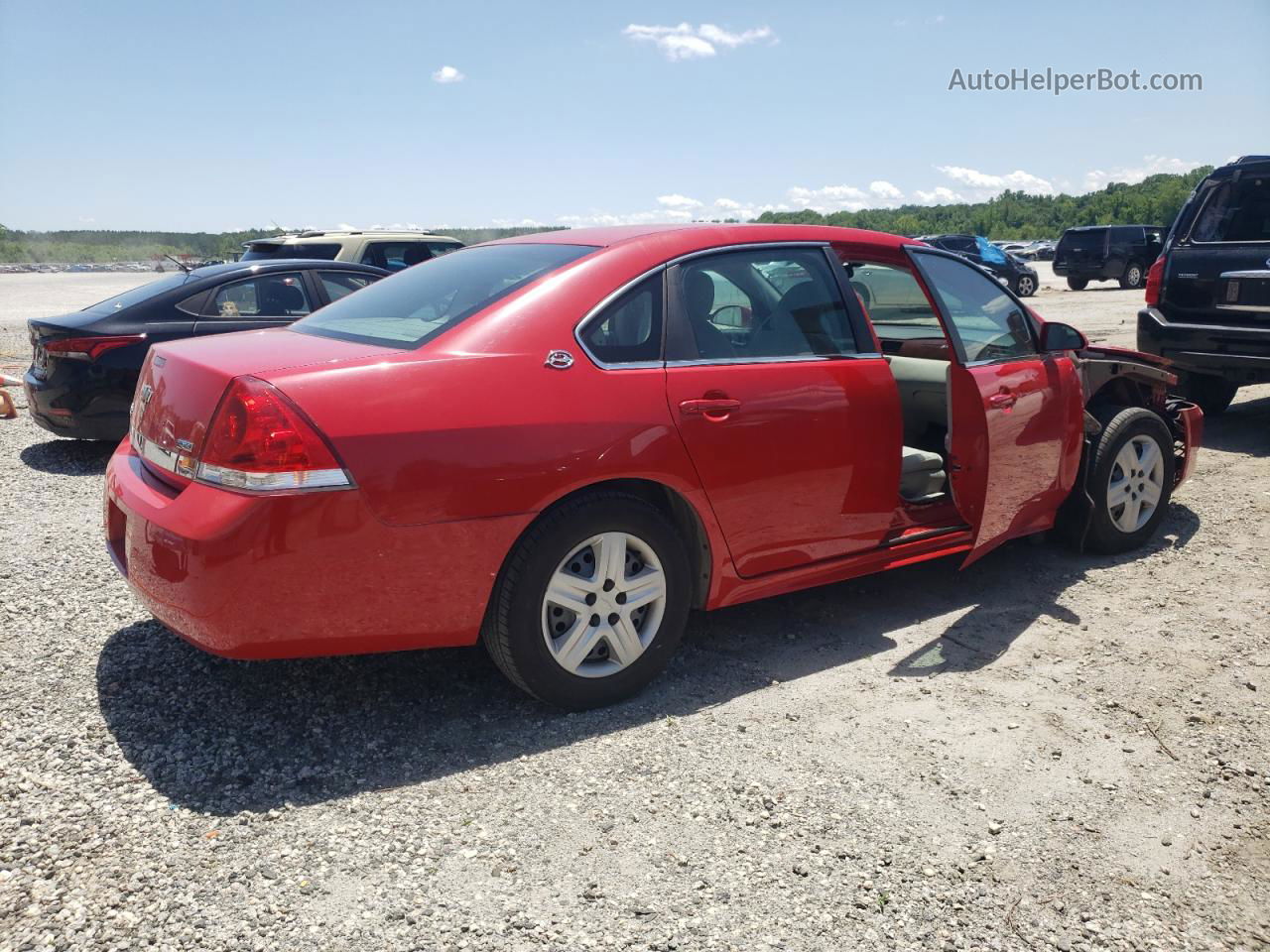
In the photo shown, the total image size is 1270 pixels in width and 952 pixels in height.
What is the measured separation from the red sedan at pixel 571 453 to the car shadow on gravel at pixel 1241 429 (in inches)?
154

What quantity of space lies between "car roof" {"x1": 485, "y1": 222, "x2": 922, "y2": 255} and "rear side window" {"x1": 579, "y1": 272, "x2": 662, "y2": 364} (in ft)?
0.68

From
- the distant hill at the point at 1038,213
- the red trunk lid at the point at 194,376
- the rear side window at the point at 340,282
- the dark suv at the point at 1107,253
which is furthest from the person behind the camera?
the distant hill at the point at 1038,213

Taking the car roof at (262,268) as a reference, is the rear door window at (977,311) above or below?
below

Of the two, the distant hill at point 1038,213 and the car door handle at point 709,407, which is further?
the distant hill at point 1038,213

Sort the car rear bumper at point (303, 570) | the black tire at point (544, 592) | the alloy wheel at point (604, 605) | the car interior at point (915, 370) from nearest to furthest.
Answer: the car rear bumper at point (303, 570)
the black tire at point (544, 592)
the alloy wheel at point (604, 605)
the car interior at point (915, 370)

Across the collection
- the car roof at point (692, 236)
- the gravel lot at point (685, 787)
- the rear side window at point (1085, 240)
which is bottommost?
the gravel lot at point (685, 787)

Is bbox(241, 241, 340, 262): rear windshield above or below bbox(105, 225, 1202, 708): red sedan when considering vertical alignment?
above

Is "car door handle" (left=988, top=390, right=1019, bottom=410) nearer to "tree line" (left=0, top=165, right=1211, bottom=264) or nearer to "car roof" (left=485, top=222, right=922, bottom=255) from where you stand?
"car roof" (left=485, top=222, right=922, bottom=255)

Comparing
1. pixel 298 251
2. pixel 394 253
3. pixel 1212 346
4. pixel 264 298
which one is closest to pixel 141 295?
pixel 264 298

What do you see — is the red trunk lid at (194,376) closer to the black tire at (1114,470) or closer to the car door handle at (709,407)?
the car door handle at (709,407)

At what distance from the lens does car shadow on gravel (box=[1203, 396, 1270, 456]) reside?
7845 mm

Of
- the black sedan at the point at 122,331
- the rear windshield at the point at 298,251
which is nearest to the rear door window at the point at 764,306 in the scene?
the black sedan at the point at 122,331

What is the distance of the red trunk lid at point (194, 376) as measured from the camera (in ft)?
10.2

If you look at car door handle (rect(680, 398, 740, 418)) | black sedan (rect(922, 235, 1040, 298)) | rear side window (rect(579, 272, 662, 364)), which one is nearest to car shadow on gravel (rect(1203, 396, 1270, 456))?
car door handle (rect(680, 398, 740, 418))
